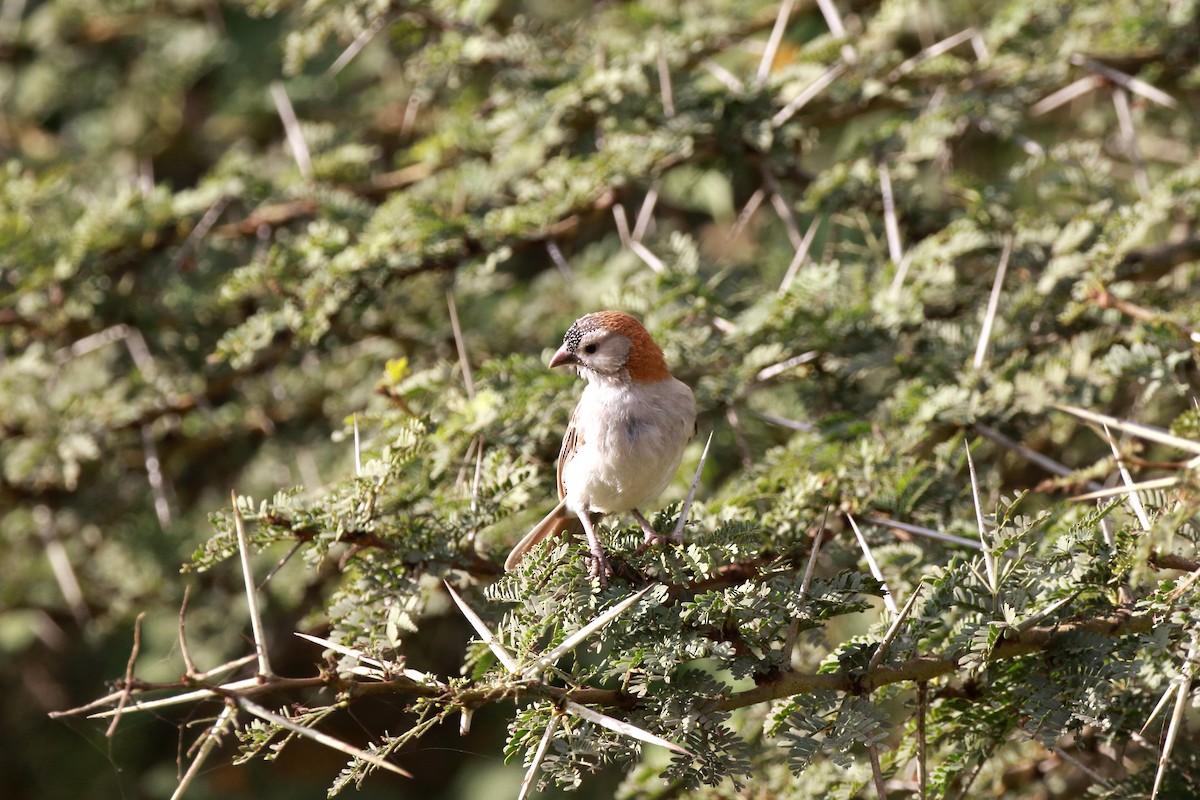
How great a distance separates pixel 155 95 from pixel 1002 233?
4.51 meters

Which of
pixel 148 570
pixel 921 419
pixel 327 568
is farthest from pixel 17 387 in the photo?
pixel 921 419

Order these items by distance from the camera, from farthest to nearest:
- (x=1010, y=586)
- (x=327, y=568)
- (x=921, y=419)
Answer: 1. (x=327, y=568)
2. (x=921, y=419)
3. (x=1010, y=586)

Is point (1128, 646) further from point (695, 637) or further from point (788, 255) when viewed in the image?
point (788, 255)

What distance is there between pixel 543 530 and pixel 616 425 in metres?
0.37

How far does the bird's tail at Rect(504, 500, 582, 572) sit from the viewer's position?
110 inches

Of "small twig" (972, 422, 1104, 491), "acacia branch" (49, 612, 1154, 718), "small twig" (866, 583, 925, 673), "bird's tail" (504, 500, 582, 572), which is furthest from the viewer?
"small twig" (972, 422, 1104, 491)

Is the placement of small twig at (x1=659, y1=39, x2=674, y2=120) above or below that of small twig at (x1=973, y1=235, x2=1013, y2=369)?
above

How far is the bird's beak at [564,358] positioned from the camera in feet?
10.7

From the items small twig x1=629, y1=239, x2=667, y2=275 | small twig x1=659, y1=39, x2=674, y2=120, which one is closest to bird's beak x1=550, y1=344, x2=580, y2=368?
small twig x1=629, y1=239, x2=667, y2=275

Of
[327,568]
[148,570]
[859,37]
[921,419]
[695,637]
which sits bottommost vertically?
[148,570]

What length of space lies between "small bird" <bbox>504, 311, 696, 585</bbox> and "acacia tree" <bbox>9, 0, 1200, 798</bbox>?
0.15 meters

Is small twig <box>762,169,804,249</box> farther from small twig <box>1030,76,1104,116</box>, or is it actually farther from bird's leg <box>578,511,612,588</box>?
bird's leg <box>578,511,612,588</box>

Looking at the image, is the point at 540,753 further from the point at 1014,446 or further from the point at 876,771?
the point at 1014,446

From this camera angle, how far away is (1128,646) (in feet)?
6.98
